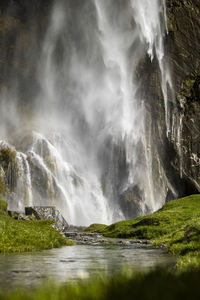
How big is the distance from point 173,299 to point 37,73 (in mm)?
134179

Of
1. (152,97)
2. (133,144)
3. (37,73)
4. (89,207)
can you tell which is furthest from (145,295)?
(37,73)

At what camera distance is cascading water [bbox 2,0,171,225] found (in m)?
86.0

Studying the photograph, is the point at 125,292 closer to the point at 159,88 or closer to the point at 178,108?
the point at 178,108

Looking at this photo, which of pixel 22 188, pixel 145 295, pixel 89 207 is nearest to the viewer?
pixel 145 295

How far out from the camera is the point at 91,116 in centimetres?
12144

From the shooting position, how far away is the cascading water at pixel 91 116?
8600 cm

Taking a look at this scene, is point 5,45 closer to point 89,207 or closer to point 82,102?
point 82,102

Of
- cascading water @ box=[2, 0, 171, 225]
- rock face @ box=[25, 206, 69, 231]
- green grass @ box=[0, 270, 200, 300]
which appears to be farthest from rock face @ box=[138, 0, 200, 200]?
green grass @ box=[0, 270, 200, 300]

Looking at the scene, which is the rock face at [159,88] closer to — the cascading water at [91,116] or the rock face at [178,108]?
the rock face at [178,108]

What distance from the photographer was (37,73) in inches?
5113

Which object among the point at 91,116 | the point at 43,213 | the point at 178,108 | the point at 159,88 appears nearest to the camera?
the point at 43,213

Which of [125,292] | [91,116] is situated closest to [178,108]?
[91,116]

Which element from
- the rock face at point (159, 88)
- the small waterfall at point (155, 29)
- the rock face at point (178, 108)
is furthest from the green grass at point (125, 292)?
the small waterfall at point (155, 29)

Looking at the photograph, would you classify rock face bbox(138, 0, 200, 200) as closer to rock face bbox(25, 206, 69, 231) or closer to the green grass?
rock face bbox(25, 206, 69, 231)
